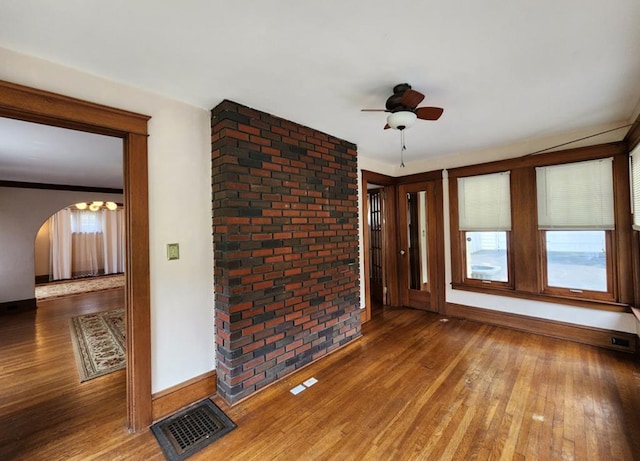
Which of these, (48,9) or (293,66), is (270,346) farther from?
(48,9)

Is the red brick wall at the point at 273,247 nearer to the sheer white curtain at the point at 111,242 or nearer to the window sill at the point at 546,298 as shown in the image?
the window sill at the point at 546,298

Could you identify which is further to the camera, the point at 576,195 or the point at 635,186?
the point at 576,195

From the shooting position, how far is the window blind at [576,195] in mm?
3051

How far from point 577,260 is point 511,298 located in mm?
874

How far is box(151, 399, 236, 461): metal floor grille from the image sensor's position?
177 centimetres

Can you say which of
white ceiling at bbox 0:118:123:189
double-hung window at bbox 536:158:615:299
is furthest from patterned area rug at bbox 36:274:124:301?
double-hung window at bbox 536:158:615:299

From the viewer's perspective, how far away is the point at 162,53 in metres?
1.67

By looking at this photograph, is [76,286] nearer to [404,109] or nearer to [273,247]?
[273,247]

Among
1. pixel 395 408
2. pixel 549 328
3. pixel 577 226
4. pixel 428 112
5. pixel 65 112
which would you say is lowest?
pixel 395 408

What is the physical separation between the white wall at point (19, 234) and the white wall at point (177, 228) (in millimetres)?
5302

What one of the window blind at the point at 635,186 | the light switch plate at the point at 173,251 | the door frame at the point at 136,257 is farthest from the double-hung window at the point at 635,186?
the door frame at the point at 136,257

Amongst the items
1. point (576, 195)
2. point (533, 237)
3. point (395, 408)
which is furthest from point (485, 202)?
point (395, 408)

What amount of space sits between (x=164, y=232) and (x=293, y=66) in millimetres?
1564

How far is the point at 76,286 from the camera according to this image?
23.1 feet
